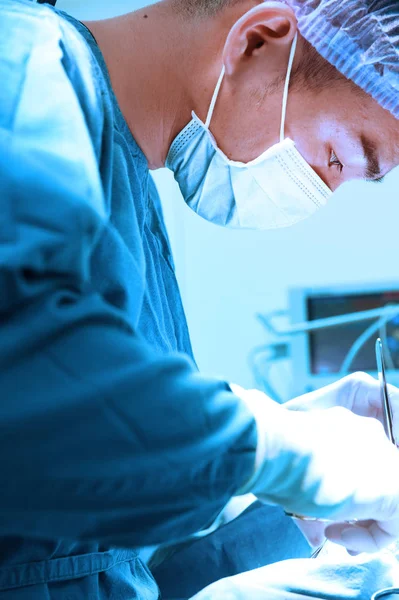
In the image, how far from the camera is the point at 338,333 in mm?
2777

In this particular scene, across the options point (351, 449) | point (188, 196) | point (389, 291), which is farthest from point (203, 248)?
point (351, 449)

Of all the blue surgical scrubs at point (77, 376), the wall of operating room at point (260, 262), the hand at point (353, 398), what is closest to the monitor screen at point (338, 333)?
the wall of operating room at point (260, 262)

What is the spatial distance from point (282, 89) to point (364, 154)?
18cm

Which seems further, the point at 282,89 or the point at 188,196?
the point at 188,196

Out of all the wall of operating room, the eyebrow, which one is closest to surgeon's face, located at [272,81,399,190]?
the eyebrow

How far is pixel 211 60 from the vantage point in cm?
110

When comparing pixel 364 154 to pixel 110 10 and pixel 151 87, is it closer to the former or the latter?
pixel 151 87

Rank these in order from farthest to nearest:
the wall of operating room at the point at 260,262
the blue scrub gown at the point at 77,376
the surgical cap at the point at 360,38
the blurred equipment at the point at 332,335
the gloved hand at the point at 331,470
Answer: the wall of operating room at the point at 260,262 → the blurred equipment at the point at 332,335 → the surgical cap at the point at 360,38 → the gloved hand at the point at 331,470 → the blue scrub gown at the point at 77,376

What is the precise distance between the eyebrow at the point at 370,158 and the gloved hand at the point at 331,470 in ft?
1.47

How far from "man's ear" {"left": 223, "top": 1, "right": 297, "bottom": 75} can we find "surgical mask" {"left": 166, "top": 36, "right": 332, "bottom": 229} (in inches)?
1.2

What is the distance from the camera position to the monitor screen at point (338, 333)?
2752 millimetres

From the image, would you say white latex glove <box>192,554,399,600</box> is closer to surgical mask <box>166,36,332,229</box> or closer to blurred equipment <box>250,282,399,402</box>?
surgical mask <box>166,36,332,229</box>

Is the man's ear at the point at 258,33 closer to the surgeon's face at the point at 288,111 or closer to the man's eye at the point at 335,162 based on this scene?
the surgeon's face at the point at 288,111

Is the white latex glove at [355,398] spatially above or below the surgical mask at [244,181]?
below
